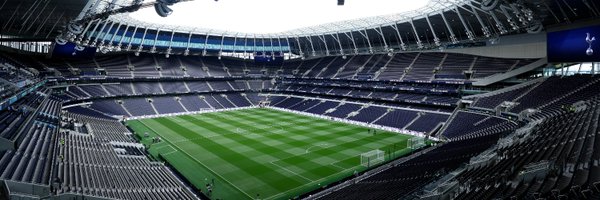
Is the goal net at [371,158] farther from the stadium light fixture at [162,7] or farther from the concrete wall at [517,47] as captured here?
the concrete wall at [517,47]

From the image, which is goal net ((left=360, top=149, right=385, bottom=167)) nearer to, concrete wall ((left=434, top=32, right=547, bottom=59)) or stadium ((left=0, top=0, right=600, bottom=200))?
stadium ((left=0, top=0, right=600, bottom=200))

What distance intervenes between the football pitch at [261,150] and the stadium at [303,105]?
24 cm

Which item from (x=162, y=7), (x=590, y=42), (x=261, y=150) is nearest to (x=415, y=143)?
(x=261, y=150)

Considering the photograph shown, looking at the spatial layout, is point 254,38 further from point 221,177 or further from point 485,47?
point 221,177

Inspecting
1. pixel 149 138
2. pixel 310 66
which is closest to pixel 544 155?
pixel 149 138

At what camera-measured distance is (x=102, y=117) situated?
4650 centimetres

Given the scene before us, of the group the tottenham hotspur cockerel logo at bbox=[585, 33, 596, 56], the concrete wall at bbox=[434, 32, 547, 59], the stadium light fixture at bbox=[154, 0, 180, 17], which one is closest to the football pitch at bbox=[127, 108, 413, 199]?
the stadium light fixture at bbox=[154, 0, 180, 17]

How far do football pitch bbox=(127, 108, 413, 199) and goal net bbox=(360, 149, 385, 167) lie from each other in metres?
0.47

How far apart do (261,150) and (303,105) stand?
27273 millimetres

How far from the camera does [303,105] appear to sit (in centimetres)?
6147

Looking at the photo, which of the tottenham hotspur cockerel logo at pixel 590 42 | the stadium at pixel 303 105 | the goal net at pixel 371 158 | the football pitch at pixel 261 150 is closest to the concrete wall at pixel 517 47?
the stadium at pixel 303 105

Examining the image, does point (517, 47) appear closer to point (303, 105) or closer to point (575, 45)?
point (575, 45)

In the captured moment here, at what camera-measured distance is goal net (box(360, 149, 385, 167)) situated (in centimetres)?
3055

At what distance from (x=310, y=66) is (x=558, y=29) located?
1895 inches
